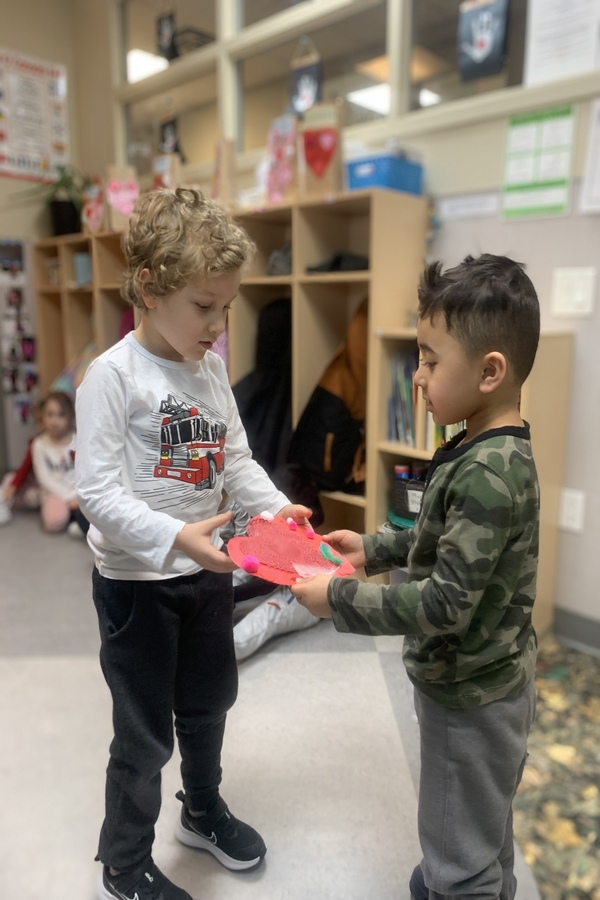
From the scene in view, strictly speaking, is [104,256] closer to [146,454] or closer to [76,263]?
[76,263]

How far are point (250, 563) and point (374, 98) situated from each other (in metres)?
2.23

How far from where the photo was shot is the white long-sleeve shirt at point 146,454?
2.74 feet

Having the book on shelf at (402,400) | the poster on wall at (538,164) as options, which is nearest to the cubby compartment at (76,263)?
the book on shelf at (402,400)

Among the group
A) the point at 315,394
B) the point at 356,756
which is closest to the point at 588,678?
the point at 356,756

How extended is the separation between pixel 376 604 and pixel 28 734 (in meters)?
1.13

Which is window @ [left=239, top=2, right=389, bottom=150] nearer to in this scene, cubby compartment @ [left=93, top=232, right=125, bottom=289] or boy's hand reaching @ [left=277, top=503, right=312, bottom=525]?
cubby compartment @ [left=93, top=232, right=125, bottom=289]

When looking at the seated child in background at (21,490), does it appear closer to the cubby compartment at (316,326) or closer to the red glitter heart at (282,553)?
the cubby compartment at (316,326)

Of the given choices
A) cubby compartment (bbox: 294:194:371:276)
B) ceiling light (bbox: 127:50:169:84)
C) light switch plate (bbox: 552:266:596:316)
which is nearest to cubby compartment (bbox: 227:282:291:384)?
cubby compartment (bbox: 294:194:371:276)

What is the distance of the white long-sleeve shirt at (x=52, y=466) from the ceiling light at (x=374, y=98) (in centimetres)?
189

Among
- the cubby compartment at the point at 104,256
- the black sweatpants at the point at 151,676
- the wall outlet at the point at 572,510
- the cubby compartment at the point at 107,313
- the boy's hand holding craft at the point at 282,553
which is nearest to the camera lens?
the boy's hand holding craft at the point at 282,553

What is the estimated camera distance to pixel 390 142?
7.07ft

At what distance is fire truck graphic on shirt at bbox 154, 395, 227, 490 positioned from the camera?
89 cm

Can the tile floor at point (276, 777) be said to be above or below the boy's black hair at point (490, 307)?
below

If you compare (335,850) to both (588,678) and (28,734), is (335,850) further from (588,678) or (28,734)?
(588,678)
